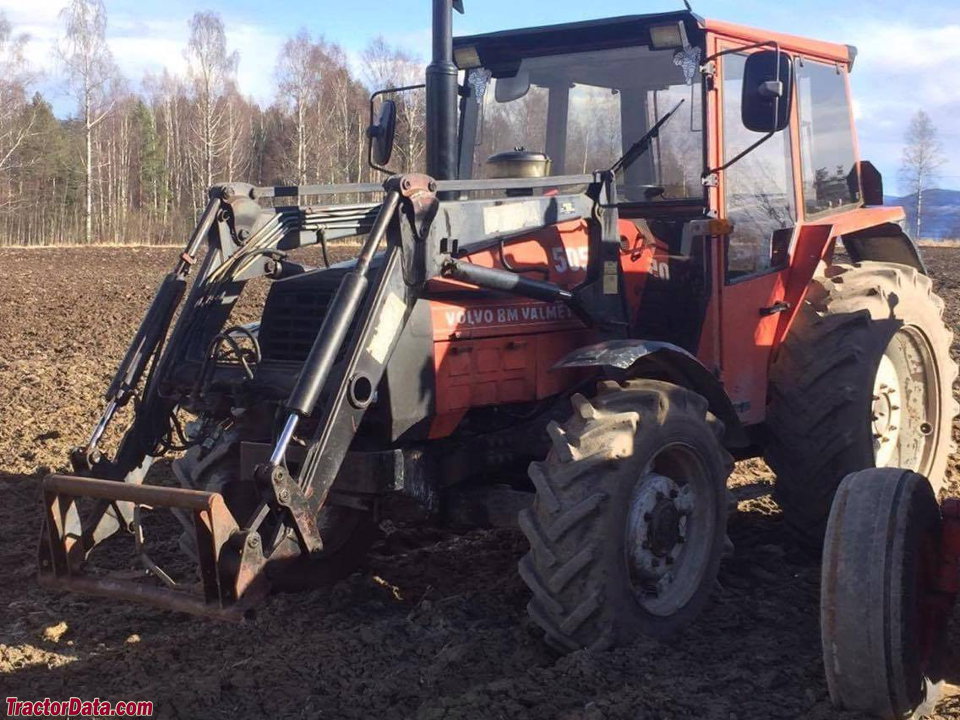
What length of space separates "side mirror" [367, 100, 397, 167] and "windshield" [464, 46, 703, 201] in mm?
510

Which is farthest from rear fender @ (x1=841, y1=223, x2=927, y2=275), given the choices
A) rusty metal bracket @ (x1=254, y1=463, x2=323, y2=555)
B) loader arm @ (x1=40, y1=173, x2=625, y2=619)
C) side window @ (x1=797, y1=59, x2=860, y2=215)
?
rusty metal bracket @ (x1=254, y1=463, x2=323, y2=555)

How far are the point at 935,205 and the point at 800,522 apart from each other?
8063 centimetres

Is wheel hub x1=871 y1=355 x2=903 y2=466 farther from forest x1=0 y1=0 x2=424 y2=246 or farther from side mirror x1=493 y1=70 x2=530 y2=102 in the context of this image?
forest x1=0 y1=0 x2=424 y2=246

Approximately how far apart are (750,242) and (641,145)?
28.9 inches

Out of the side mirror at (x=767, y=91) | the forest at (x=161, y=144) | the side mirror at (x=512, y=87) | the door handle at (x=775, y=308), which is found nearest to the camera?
the side mirror at (x=767, y=91)

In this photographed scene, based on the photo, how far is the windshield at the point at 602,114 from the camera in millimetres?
5406

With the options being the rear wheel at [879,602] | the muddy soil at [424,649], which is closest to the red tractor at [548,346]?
the muddy soil at [424,649]

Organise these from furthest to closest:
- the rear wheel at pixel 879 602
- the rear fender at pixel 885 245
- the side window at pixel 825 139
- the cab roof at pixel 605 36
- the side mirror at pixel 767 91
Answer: the rear fender at pixel 885 245 → the side window at pixel 825 139 → the cab roof at pixel 605 36 → the side mirror at pixel 767 91 → the rear wheel at pixel 879 602

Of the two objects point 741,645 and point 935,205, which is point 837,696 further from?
point 935,205

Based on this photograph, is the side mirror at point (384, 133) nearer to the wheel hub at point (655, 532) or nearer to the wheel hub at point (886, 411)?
the wheel hub at point (655, 532)

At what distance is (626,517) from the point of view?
4.45 metres

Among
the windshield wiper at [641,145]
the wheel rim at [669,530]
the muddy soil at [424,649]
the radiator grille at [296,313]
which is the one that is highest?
the windshield wiper at [641,145]

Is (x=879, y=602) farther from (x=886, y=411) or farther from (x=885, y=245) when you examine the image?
(x=885, y=245)

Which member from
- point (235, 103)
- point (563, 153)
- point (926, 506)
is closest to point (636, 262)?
point (563, 153)
